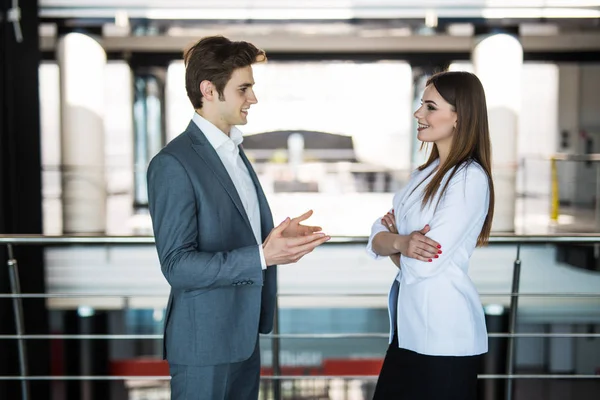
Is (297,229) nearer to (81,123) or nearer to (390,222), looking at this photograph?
(390,222)

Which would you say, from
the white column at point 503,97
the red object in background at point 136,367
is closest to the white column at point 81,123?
the red object in background at point 136,367

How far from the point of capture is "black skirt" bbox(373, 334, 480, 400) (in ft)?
2.12

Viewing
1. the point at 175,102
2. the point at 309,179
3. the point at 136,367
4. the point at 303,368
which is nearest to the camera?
the point at 136,367

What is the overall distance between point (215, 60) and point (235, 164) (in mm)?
99

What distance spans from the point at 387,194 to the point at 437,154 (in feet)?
11.6

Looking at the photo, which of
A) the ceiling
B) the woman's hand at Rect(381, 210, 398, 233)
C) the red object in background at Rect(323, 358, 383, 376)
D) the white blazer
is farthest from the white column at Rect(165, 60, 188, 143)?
the white blazer

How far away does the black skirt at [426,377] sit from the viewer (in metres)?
0.65

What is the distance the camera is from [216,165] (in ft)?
1.99

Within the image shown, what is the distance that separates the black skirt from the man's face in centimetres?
27

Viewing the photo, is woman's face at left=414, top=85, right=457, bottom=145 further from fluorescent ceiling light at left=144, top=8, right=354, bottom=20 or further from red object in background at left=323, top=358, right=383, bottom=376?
red object in background at left=323, top=358, right=383, bottom=376

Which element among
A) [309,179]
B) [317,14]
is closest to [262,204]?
[317,14]

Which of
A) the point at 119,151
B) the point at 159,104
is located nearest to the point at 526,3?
the point at 159,104

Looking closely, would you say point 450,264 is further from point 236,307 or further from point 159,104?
point 159,104

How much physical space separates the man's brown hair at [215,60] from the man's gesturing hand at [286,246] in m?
0.14
